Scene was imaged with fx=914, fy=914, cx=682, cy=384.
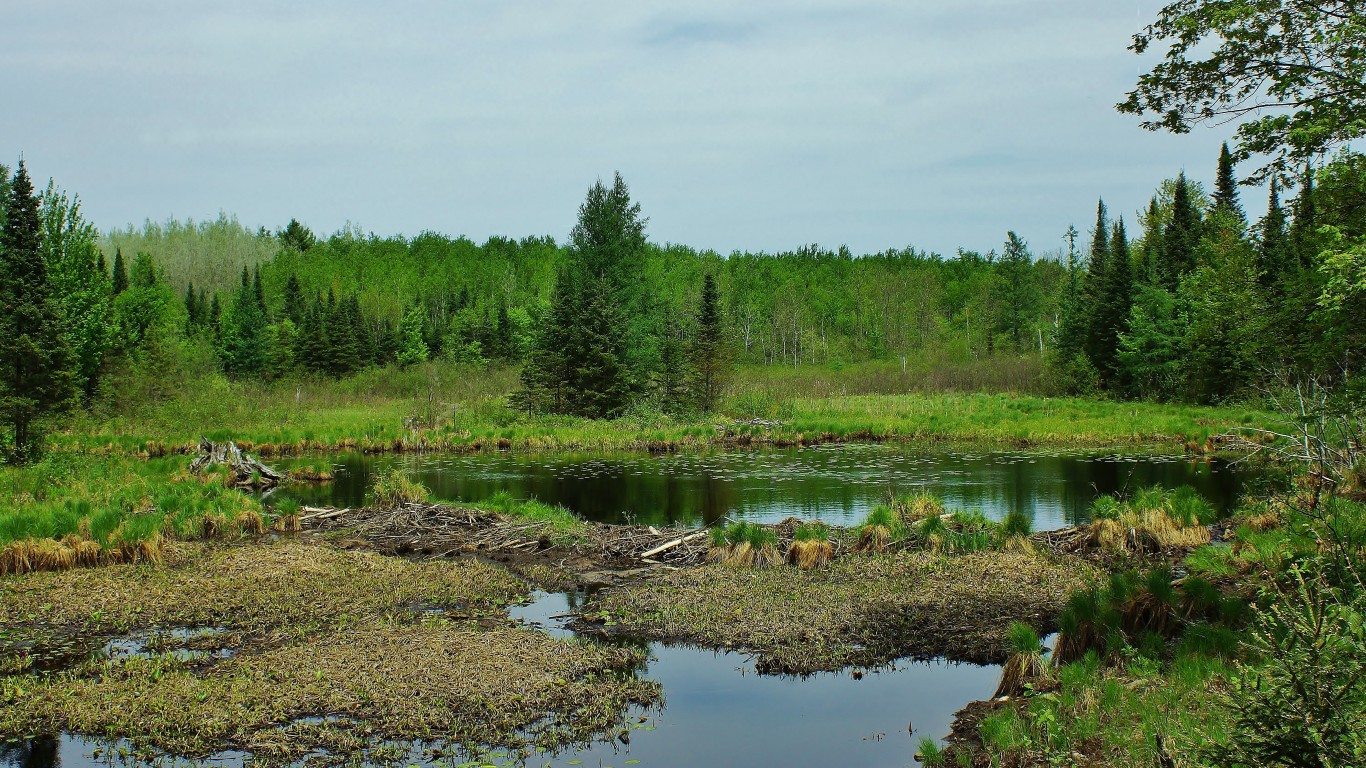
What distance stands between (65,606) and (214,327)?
80642 mm

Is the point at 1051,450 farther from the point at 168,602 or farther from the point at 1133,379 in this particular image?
the point at 168,602

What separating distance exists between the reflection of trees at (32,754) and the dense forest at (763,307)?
12.2 m

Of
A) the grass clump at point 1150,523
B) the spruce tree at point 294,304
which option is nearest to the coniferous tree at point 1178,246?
the grass clump at point 1150,523

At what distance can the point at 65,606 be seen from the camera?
1212 centimetres

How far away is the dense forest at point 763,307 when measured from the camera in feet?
38.5

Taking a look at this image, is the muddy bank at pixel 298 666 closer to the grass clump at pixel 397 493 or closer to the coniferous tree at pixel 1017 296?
the grass clump at pixel 397 493

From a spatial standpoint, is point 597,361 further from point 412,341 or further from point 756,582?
point 412,341

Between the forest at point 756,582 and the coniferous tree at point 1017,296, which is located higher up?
A: the coniferous tree at point 1017,296

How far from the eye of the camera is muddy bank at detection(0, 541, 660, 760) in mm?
8234

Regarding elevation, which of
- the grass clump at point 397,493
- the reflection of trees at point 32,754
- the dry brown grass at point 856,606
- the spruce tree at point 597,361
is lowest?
the dry brown grass at point 856,606

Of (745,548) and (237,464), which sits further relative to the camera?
(237,464)

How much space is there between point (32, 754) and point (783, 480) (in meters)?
21.8

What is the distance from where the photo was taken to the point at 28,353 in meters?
24.4

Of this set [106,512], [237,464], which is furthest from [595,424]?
[106,512]
